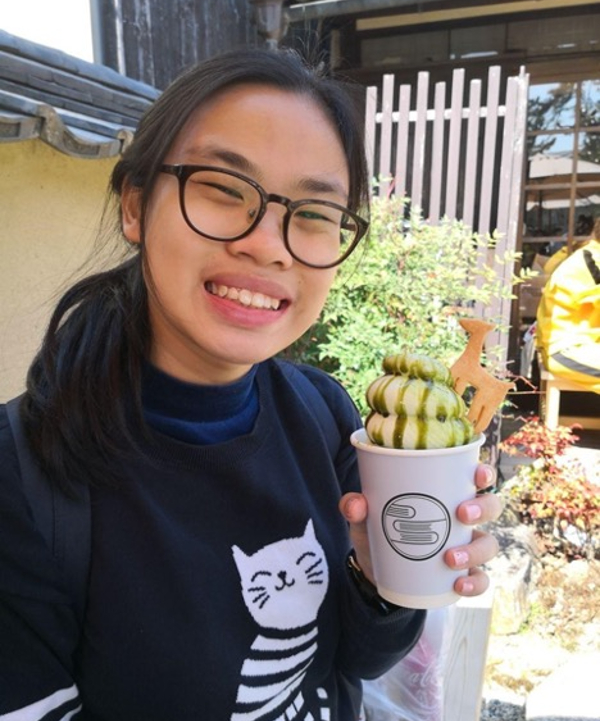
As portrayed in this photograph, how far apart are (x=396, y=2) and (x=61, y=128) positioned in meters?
3.56

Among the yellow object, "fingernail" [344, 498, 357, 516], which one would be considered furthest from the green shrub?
"fingernail" [344, 498, 357, 516]

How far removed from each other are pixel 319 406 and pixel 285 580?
41cm

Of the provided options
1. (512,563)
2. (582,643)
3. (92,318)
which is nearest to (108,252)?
(92,318)

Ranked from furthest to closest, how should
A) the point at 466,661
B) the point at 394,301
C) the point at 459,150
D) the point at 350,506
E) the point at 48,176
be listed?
the point at 459,150 < the point at 394,301 < the point at 48,176 < the point at 466,661 < the point at 350,506

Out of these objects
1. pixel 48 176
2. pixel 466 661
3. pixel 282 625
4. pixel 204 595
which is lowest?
pixel 466 661

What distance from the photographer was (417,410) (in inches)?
43.4

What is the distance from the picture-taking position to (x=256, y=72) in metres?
1.13

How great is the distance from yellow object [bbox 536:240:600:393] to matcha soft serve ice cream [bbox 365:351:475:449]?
447 centimetres

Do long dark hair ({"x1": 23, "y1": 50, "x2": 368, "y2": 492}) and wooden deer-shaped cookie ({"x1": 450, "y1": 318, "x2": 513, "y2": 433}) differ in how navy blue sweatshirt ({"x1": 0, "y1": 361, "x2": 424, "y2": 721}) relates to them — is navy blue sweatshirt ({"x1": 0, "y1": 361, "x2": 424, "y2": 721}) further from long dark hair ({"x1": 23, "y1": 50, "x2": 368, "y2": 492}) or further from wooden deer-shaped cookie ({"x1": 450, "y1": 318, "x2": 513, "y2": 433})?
wooden deer-shaped cookie ({"x1": 450, "y1": 318, "x2": 513, "y2": 433})

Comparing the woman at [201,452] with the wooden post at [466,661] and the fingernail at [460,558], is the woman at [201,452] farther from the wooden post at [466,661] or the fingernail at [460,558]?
the wooden post at [466,661]

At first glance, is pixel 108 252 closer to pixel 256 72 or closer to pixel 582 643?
pixel 256 72

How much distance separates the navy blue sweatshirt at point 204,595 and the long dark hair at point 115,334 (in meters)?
0.05

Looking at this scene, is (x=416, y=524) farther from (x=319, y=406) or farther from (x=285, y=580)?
(x=319, y=406)

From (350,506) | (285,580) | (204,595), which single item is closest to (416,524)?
(350,506)
